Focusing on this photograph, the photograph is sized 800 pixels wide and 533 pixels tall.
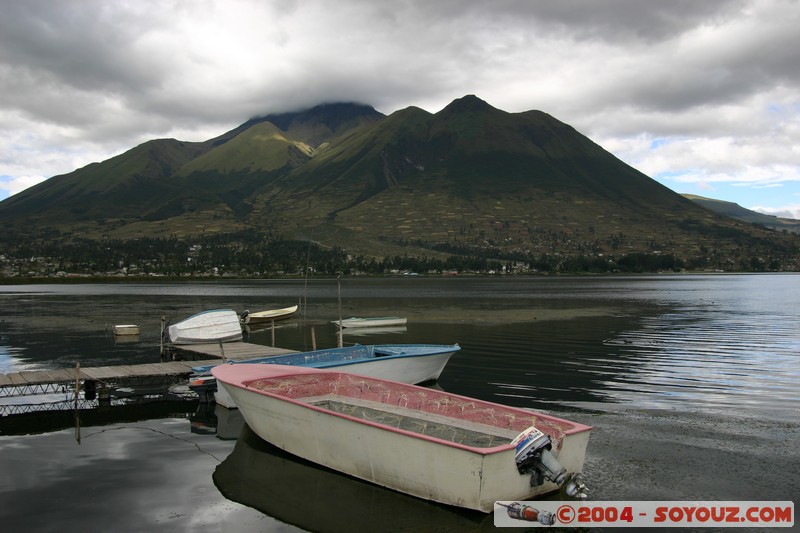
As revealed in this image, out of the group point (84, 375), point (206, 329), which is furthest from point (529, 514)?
point (206, 329)

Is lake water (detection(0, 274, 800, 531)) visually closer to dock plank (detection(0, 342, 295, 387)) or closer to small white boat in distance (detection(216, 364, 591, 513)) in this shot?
small white boat in distance (detection(216, 364, 591, 513))

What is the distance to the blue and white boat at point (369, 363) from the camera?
25422 millimetres

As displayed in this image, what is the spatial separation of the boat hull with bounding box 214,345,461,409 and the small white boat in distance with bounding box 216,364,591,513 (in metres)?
3.40

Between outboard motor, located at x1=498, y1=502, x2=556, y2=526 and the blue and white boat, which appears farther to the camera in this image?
the blue and white boat

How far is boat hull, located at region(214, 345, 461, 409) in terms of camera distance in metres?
25.2

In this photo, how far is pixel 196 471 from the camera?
17.4 m

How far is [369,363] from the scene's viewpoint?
2611cm

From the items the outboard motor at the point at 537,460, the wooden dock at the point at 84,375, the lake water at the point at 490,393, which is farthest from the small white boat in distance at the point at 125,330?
the outboard motor at the point at 537,460

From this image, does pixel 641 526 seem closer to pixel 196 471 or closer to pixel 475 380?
pixel 196 471

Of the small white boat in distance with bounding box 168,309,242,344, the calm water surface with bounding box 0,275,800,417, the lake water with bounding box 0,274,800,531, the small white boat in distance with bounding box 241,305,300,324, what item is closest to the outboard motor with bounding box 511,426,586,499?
the lake water with bounding box 0,274,800,531

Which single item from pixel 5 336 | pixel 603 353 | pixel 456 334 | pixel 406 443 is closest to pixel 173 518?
pixel 406 443

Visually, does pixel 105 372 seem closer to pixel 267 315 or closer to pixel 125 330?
pixel 125 330

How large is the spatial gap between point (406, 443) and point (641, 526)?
578 cm

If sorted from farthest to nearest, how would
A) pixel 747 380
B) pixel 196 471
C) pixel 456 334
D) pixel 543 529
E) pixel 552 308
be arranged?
→ pixel 552 308, pixel 456 334, pixel 747 380, pixel 196 471, pixel 543 529
